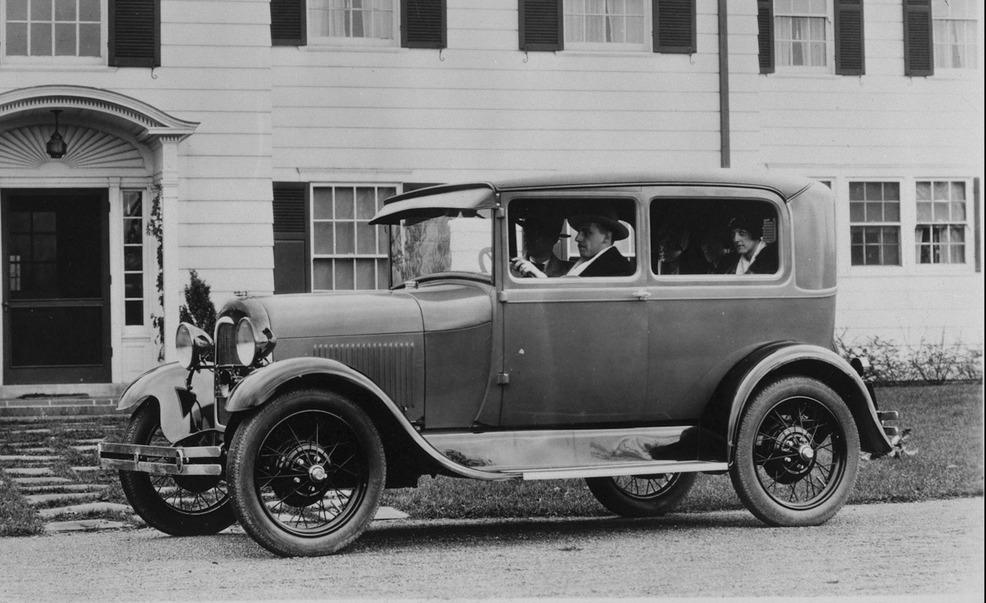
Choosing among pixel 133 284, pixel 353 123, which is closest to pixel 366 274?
pixel 353 123

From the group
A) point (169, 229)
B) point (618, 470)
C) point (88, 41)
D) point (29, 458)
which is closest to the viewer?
point (618, 470)

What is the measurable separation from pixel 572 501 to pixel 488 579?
2448mm

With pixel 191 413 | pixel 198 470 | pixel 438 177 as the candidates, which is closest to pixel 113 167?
pixel 438 177

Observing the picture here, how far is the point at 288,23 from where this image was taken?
14.1 metres

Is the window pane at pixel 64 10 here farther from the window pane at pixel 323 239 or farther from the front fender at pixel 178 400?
the front fender at pixel 178 400

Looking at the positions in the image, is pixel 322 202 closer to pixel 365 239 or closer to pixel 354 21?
pixel 365 239

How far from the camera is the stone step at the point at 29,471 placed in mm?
8906

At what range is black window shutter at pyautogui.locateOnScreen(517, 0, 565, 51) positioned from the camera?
14594 millimetres

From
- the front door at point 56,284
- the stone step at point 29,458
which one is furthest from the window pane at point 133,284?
the stone step at point 29,458

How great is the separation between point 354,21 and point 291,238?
98.1 inches

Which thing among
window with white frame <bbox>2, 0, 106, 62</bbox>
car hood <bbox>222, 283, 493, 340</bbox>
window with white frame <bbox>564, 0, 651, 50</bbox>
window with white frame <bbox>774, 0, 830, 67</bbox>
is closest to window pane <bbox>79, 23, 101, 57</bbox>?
window with white frame <bbox>2, 0, 106, 62</bbox>

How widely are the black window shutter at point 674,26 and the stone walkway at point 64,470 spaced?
7.28 metres

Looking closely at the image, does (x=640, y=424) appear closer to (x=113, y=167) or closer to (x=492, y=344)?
(x=492, y=344)

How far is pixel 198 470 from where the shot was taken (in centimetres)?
582
